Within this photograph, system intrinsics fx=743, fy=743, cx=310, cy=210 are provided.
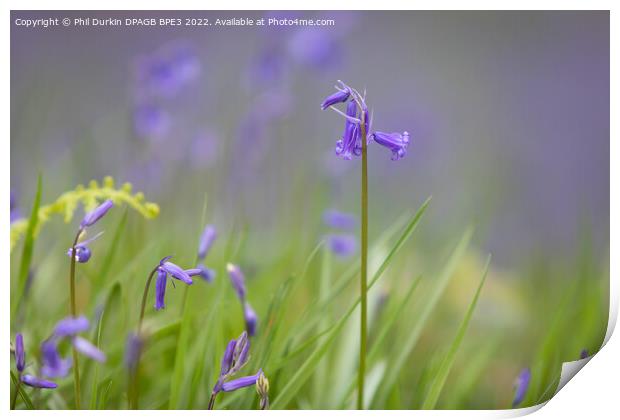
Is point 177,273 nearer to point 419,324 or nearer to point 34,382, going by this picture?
point 34,382

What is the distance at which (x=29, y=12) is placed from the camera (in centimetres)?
96

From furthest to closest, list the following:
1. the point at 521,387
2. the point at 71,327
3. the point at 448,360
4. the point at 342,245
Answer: the point at 342,245 → the point at 521,387 → the point at 448,360 → the point at 71,327

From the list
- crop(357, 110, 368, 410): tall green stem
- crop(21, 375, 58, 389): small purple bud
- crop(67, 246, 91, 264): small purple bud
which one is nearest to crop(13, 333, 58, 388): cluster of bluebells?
crop(21, 375, 58, 389): small purple bud

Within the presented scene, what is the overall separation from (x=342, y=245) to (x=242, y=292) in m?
0.26

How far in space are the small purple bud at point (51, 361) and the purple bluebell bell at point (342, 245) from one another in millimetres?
403

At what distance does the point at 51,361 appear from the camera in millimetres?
810

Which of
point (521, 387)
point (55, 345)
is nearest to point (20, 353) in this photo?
point (55, 345)

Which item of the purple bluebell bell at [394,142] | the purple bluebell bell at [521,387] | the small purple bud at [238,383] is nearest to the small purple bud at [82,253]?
the small purple bud at [238,383]

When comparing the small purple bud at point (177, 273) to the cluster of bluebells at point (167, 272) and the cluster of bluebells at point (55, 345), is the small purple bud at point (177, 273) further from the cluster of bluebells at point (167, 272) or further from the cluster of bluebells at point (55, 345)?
the cluster of bluebells at point (55, 345)

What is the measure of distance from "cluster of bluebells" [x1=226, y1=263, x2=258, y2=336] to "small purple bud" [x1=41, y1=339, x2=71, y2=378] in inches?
8.2

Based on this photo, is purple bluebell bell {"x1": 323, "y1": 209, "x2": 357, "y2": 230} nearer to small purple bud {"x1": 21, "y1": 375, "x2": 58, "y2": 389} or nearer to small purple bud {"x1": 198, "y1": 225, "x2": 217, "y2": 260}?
small purple bud {"x1": 198, "y1": 225, "x2": 217, "y2": 260}

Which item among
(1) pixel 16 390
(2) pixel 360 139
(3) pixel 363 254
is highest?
(2) pixel 360 139

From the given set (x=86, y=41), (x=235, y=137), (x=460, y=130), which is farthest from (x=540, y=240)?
(x=86, y=41)
